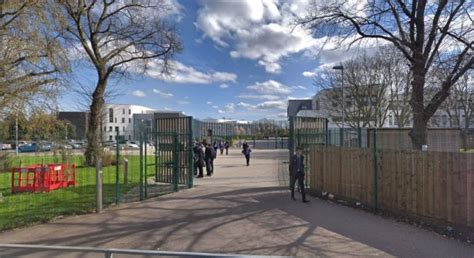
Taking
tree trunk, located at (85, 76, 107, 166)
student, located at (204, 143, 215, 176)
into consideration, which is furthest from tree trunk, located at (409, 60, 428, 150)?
tree trunk, located at (85, 76, 107, 166)

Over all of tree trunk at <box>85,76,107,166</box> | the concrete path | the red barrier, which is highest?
tree trunk at <box>85,76,107,166</box>

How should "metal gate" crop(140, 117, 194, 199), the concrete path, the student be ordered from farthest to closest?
the student
"metal gate" crop(140, 117, 194, 199)
the concrete path

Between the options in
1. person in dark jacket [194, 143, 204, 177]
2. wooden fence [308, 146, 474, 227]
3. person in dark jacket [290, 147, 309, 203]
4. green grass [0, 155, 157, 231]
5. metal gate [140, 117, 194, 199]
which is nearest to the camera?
wooden fence [308, 146, 474, 227]

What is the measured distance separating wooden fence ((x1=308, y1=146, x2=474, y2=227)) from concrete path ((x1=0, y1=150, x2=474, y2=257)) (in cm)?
57

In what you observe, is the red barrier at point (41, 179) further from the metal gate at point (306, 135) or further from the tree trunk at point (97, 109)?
the metal gate at point (306, 135)

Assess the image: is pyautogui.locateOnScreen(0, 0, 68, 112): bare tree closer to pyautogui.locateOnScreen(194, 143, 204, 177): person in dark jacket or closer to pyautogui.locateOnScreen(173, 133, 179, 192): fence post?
pyautogui.locateOnScreen(173, 133, 179, 192): fence post

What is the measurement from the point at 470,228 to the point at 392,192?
206 centimetres

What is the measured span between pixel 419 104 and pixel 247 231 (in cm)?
691

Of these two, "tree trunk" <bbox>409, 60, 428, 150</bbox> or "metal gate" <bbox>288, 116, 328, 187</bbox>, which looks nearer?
"tree trunk" <bbox>409, 60, 428, 150</bbox>

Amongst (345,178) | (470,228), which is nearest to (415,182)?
(470,228)

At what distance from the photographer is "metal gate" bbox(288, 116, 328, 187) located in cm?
1212

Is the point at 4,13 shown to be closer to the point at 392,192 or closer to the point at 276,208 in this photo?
the point at 276,208

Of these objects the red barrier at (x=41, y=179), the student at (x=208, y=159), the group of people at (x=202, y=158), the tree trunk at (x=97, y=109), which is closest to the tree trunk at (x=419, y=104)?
the group of people at (x=202, y=158)

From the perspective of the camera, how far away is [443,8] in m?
10.3
